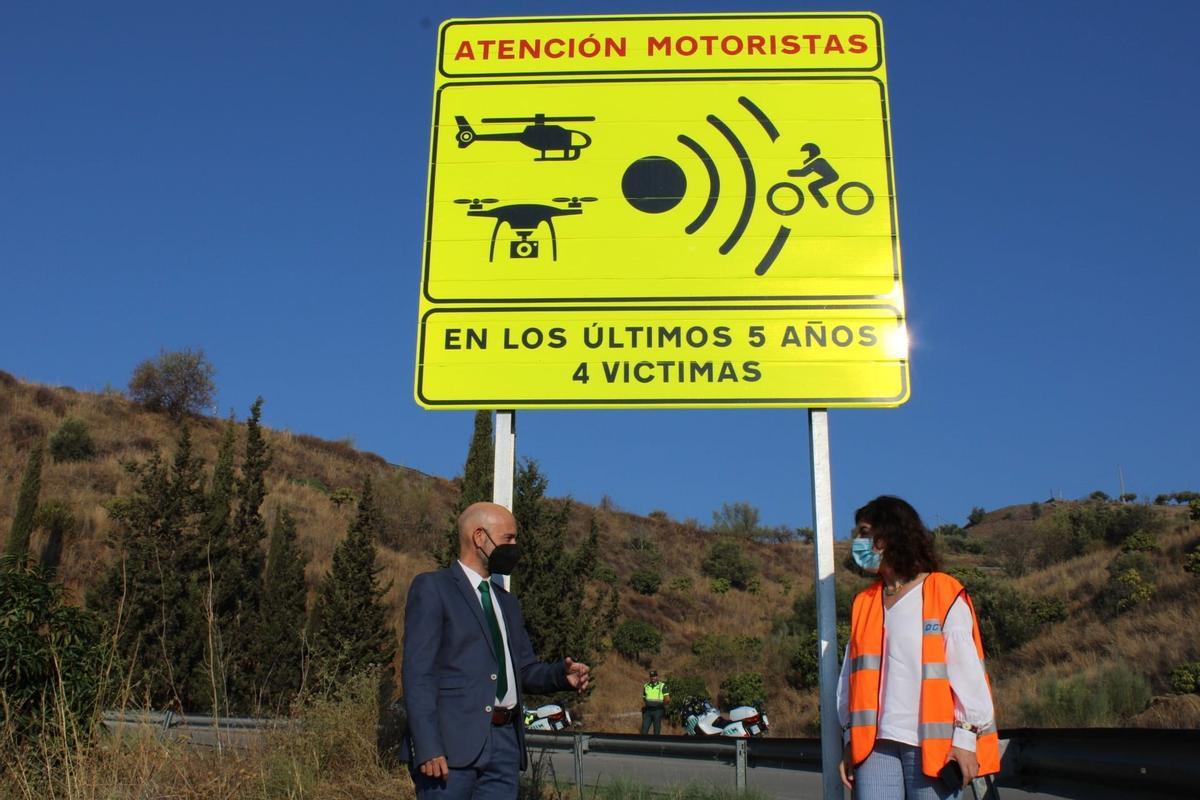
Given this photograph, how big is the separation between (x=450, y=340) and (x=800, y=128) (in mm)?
2367

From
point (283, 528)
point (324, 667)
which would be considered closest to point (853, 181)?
point (324, 667)

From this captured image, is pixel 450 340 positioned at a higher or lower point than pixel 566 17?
lower

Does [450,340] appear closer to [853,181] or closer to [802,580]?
[853,181]

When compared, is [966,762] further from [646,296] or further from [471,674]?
[646,296]

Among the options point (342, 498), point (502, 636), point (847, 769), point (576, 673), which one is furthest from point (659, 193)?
point (342, 498)

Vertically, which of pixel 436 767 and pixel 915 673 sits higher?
pixel 915 673

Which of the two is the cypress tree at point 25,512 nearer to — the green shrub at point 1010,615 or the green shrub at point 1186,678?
the green shrub at point 1010,615

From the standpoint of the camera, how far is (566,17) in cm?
640

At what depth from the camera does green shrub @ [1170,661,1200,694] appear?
16.8 meters

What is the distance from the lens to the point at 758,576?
182ft

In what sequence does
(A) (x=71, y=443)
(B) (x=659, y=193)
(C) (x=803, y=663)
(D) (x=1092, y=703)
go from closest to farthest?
(B) (x=659, y=193), (D) (x=1092, y=703), (C) (x=803, y=663), (A) (x=71, y=443)

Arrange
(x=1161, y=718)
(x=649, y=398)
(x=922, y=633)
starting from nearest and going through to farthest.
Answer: (x=922, y=633), (x=649, y=398), (x=1161, y=718)

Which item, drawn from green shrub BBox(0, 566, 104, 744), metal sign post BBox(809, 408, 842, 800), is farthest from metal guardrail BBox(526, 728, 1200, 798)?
green shrub BBox(0, 566, 104, 744)

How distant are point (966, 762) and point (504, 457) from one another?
2926 millimetres
